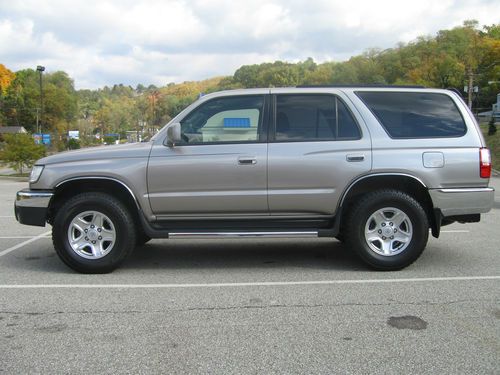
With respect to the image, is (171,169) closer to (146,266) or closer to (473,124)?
(146,266)

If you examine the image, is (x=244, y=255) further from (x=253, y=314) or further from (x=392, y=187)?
(x=253, y=314)

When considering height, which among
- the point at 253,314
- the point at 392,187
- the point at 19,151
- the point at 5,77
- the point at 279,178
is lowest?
the point at 253,314

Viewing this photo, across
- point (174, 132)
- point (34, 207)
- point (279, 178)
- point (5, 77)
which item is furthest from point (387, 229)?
point (5, 77)

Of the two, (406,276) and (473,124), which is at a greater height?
(473,124)

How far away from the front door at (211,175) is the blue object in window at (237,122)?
0.24 feet

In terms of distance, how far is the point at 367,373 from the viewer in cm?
328

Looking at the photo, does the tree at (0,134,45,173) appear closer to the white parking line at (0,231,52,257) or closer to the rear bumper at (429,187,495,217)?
the white parking line at (0,231,52,257)

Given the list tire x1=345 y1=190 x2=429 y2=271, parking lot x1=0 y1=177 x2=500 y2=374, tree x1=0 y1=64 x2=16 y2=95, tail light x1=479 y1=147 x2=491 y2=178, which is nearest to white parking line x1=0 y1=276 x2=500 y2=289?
parking lot x1=0 y1=177 x2=500 y2=374

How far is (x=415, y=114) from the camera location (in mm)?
5758

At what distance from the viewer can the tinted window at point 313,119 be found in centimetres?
564

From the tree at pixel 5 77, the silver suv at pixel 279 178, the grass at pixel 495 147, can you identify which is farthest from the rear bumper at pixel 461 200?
the tree at pixel 5 77

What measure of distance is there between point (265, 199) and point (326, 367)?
2435 millimetres

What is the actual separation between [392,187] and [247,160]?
165 cm

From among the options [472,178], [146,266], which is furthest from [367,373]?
[146,266]
